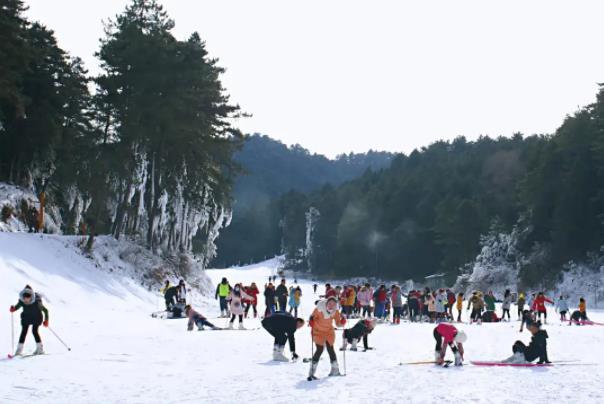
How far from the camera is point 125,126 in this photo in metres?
33.2

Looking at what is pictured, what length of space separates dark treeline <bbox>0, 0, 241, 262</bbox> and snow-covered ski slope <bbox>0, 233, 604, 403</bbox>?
10641 mm

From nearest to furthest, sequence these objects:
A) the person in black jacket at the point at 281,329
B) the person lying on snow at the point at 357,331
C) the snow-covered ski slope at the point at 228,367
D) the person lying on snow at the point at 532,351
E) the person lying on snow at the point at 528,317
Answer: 1. the snow-covered ski slope at the point at 228,367
2. the person lying on snow at the point at 532,351
3. the person in black jacket at the point at 281,329
4. the person lying on snow at the point at 528,317
5. the person lying on snow at the point at 357,331

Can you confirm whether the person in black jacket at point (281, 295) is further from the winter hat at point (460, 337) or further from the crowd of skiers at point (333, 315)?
the winter hat at point (460, 337)

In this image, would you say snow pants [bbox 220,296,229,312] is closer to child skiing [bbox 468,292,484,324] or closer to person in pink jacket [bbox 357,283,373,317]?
→ person in pink jacket [bbox 357,283,373,317]

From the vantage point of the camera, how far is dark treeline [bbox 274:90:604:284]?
5881 centimetres

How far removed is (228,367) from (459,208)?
3050 inches

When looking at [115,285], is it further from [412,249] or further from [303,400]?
[412,249]


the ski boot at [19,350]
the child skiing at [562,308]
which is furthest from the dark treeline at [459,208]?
the ski boot at [19,350]

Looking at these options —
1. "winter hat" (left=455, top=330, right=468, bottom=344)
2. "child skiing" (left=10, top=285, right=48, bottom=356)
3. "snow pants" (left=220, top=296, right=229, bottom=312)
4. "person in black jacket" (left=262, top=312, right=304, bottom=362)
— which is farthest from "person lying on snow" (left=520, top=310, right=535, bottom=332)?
"snow pants" (left=220, top=296, right=229, bottom=312)

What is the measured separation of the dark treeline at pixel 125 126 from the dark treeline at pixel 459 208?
3244 cm

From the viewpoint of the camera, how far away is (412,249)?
10969 centimetres

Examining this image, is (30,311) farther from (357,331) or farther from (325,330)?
(357,331)

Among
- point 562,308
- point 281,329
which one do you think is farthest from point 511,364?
point 562,308

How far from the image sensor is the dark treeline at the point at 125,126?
33625 mm
